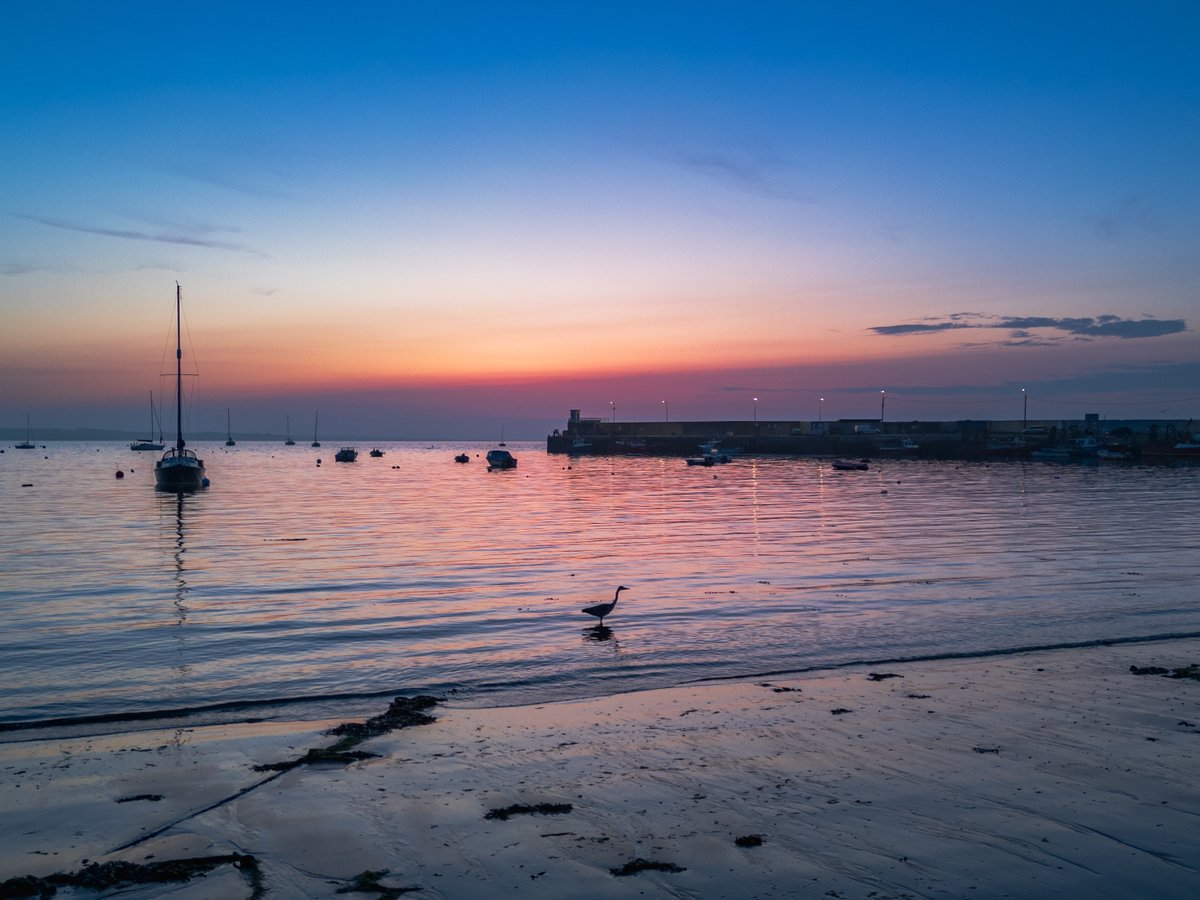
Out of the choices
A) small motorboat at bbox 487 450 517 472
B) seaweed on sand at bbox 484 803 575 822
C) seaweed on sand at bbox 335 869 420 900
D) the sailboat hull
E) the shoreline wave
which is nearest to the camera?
seaweed on sand at bbox 335 869 420 900

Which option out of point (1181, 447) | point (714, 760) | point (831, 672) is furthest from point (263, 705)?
Answer: point (1181, 447)

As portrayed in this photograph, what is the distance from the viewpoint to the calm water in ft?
53.5

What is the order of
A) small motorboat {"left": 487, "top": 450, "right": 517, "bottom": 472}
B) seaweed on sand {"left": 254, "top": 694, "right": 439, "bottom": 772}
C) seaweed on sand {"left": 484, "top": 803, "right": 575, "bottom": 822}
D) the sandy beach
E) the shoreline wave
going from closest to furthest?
the sandy beach, seaweed on sand {"left": 484, "top": 803, "right": 575, "bottom": 822}, seaweed on sand {"left": 254, "top": 694, "right": 439, "bottom": 772}, the shoreline wave, small motorboat {"left": 487, "top": 450, "right": 517, "bottom": 472}

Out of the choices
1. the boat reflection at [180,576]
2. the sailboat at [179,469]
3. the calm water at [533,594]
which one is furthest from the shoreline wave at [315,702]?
the sailboat at [179,469]

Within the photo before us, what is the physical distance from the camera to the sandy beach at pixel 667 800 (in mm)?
7777

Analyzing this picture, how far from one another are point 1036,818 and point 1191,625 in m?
13.2

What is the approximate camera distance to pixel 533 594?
24.8m

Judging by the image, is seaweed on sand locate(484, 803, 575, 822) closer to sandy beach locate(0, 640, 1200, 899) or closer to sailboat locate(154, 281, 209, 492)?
sandy beach locate(0, 640, 1200, 899)

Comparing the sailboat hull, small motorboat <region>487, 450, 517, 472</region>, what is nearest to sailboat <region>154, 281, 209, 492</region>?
the sailboat hull

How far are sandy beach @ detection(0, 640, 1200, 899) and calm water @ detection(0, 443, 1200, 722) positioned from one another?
260 centimetres

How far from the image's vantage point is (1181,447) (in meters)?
122

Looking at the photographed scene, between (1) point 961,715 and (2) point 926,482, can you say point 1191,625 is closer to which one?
(1) point 961,715

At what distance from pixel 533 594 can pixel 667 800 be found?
15448 mm

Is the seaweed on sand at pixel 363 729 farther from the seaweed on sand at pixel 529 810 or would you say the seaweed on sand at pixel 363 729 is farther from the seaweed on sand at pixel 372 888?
the seaweed on sand at pixel 372 888
